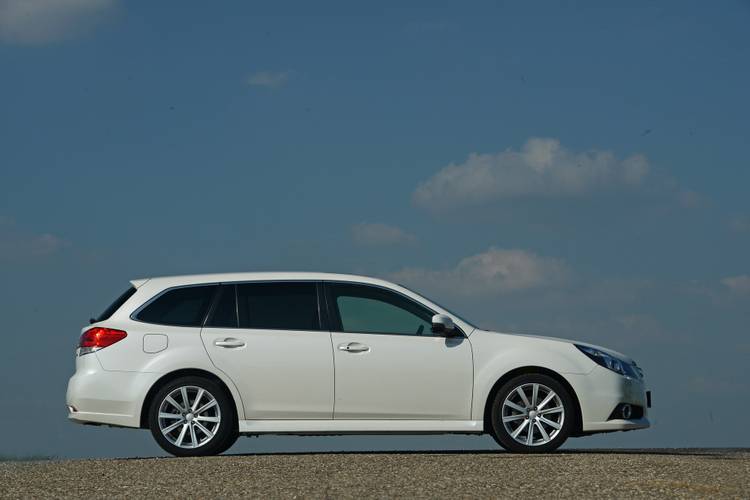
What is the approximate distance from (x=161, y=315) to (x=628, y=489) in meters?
5.24

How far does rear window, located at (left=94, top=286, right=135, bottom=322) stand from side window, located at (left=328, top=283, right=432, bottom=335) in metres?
2.14

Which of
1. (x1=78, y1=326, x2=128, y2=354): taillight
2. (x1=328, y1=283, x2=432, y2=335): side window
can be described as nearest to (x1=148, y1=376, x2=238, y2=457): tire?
(x1=78, y1=326, x2=128, y2=354): taillight

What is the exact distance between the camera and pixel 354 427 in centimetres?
1166

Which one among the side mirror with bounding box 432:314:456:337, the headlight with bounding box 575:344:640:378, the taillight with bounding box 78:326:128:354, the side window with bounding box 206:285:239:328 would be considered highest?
the side window with bounding box 206:285:239:328

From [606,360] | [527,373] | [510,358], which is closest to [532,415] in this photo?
[527,373]

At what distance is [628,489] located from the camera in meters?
9.14

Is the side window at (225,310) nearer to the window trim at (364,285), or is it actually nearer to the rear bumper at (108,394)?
the rear bumper at (108,394)

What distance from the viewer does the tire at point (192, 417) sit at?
1170cm

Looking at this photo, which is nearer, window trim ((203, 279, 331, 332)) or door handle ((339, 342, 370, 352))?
door handle ((339, 342, 370, 352))

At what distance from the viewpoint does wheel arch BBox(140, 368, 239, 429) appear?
11.8 meters

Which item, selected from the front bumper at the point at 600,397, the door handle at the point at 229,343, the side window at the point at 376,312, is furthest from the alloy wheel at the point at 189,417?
the front bumper at the point at 600,397

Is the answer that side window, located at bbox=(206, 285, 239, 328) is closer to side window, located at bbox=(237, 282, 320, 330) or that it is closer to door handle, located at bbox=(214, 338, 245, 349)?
side window, located at bbox=(237, 282, 320, 330)

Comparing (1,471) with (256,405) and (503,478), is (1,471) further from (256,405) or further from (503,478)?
(503,478)

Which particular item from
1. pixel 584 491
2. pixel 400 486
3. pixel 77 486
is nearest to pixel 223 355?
pixel 77 486
